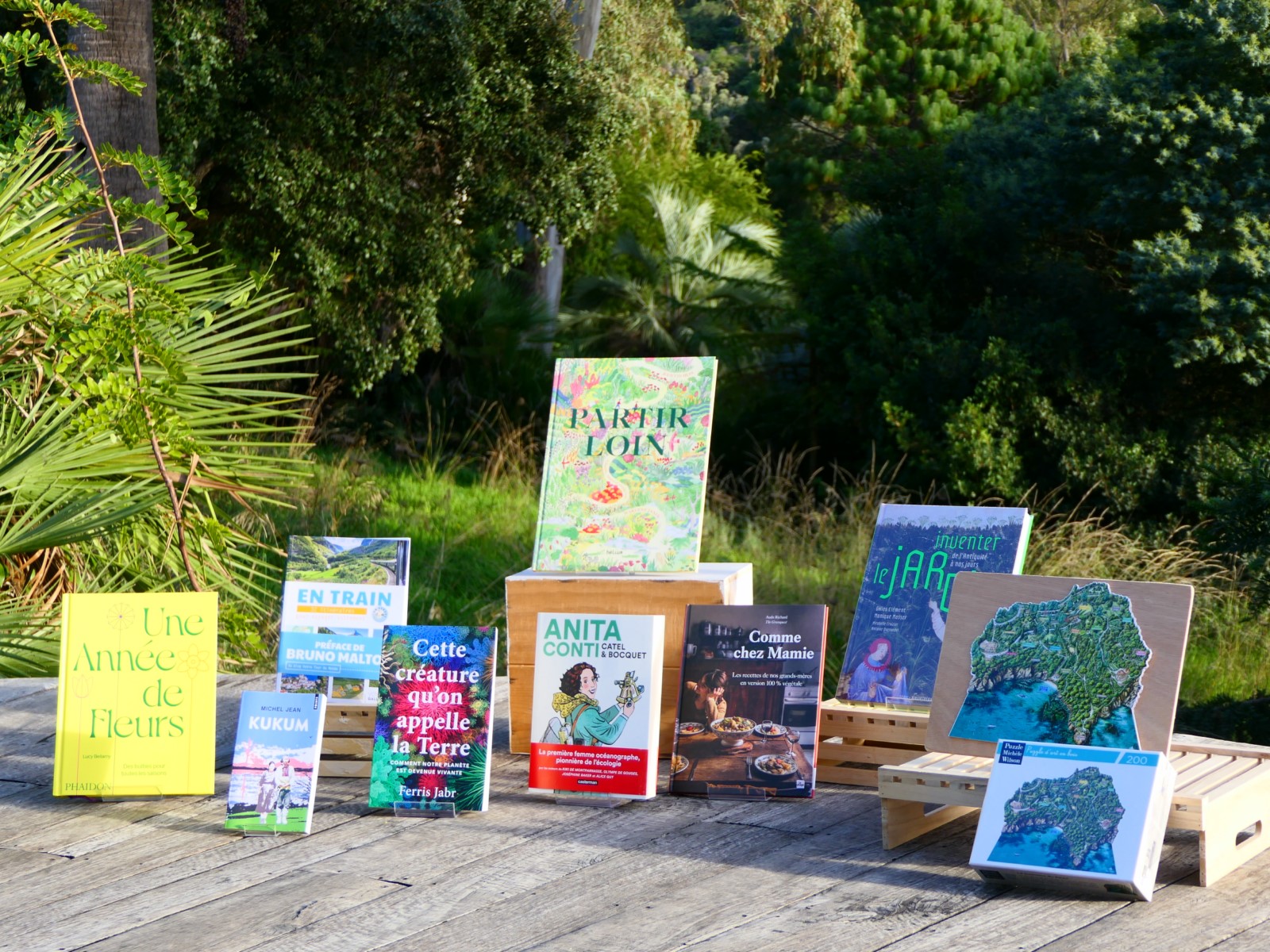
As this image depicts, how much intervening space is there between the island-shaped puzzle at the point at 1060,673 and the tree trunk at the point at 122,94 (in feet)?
19.1

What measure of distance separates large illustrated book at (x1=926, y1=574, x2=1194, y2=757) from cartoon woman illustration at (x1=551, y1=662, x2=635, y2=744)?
73 centimetres

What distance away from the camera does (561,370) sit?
3.94 metres

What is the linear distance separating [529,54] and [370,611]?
7875 millimetres

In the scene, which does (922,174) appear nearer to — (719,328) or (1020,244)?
(1020,244)

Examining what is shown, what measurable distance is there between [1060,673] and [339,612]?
179 cm

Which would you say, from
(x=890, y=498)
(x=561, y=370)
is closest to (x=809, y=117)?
(x=890, y=498)

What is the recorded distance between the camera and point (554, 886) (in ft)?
9.10

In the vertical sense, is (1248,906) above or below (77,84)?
below

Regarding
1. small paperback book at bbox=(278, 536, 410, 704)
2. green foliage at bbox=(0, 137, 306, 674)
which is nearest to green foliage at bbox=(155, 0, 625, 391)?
green foliage at bbox=(0, 137, 306, 674)

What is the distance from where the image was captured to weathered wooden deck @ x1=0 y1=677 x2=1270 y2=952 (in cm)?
249

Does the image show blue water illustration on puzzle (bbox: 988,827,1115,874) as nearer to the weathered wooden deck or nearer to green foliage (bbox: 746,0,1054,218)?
the weathered wooden deck

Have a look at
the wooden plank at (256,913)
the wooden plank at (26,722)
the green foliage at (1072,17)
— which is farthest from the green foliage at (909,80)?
the wooden plank at (256,913)

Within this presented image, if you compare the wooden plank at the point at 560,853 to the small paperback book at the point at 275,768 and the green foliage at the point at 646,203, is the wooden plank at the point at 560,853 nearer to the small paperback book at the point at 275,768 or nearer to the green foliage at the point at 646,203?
the small paperback book at the point at 275,768

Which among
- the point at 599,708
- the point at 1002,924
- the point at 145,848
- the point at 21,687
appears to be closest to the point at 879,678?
the point at 599,708
